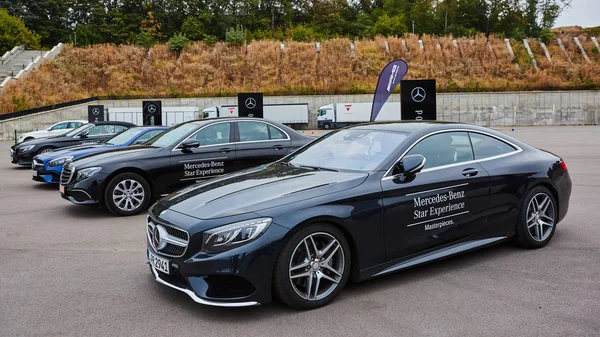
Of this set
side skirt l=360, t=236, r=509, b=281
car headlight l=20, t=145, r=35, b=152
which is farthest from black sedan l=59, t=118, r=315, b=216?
car headlight l=20, t=145, r=35, b=152

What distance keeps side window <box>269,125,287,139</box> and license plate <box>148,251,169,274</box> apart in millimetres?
5675

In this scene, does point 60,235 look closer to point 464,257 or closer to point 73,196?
point 73,196

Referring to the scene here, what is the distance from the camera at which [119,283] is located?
5129mm

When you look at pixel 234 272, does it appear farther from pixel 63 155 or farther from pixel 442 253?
pixel 63 155

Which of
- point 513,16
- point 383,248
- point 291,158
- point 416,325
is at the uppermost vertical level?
point 513,16

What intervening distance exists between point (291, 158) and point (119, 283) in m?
2.12

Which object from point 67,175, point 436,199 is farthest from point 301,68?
point 436,199

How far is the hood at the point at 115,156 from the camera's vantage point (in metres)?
8.73

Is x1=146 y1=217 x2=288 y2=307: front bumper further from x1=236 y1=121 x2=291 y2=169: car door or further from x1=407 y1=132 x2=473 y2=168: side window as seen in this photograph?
x1=236 y1=121 x2=291 y2=169: car door

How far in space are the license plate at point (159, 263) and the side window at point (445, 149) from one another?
240 centimetres

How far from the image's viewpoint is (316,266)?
4336 mm

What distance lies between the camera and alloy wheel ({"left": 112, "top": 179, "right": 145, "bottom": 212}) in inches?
344

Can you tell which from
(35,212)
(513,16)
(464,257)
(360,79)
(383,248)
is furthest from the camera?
(513,16)

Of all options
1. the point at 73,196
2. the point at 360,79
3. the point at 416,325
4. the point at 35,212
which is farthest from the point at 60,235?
the point at 360,79
